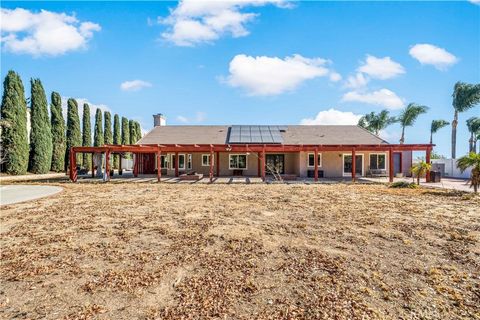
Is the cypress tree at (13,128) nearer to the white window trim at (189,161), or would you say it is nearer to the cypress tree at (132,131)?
the white window trim at (189,161)

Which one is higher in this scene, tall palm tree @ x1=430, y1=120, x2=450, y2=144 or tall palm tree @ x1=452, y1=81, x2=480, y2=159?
tall palm tree @ x1=452, y1=81, x2=480, y2=159

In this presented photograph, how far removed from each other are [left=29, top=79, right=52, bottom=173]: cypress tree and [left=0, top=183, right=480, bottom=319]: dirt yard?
20753mm

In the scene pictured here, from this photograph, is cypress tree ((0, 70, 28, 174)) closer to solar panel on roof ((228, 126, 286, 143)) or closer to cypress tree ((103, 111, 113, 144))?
cypress tree ((103, 111, 113, 144))

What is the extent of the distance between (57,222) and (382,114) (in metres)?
A: 43.2

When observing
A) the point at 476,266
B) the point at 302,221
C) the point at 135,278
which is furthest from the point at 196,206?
the point at 476,266

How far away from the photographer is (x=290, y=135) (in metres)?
25.1

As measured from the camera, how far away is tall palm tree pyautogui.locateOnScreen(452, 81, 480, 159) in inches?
1206

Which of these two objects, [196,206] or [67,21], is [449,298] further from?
[67,21]

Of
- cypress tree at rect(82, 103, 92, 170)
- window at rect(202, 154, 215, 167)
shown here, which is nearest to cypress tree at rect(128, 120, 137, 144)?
cypress tree at rect(82, 103, 92, 170)

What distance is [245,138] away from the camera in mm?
23984

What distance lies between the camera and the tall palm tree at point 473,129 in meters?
33.7

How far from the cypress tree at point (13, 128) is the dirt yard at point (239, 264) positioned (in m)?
19.4

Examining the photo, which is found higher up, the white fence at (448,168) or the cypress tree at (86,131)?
the cypress tree at (86,131)

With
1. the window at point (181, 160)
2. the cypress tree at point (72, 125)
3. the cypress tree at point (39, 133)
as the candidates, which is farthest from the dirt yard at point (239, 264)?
the cypress tree at point (72, 125)
